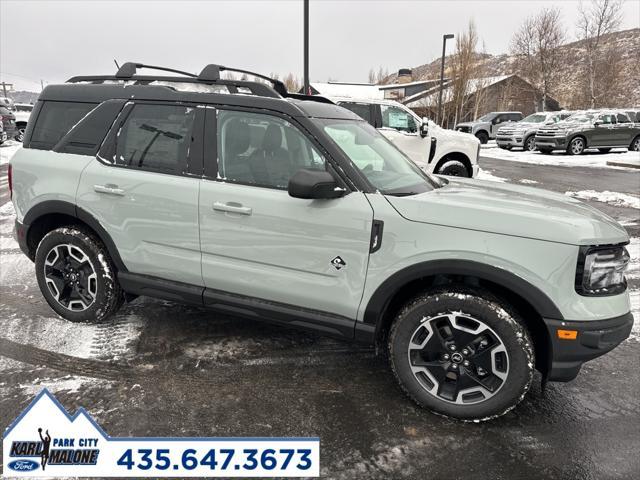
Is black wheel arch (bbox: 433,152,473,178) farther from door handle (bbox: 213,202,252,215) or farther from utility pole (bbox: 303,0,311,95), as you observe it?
door handle (bbox: 213,202,252,215)

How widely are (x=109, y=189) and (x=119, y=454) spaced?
1.91 metres

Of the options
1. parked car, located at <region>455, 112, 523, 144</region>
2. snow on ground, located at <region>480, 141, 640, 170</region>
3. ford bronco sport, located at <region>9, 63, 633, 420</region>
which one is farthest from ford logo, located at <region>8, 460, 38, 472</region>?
parked car, located at <region>455, 112, 523, 144</region>

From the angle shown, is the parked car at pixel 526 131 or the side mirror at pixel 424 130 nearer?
the side mirror at pixel 424 130

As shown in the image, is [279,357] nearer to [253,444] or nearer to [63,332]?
[253,444]

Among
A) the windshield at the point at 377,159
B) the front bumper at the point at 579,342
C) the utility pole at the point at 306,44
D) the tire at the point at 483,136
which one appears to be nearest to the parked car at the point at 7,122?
the utility pole at the point at 306,44

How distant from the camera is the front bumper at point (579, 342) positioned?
2.44 m

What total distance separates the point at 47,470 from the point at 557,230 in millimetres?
2848

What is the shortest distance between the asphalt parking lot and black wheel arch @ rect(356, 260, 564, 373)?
43 centimetres

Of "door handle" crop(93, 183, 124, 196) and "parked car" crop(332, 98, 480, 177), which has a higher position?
"parked car" crop(332, 98, 480, 177)

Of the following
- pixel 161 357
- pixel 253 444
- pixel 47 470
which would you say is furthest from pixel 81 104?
pixel 253 444

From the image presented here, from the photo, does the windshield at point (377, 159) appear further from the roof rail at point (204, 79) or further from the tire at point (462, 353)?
the tire at point (462, 353)

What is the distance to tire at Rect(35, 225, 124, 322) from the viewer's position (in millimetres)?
3641

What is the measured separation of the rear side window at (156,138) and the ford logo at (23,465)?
75.4 inches

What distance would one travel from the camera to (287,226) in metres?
2.90
